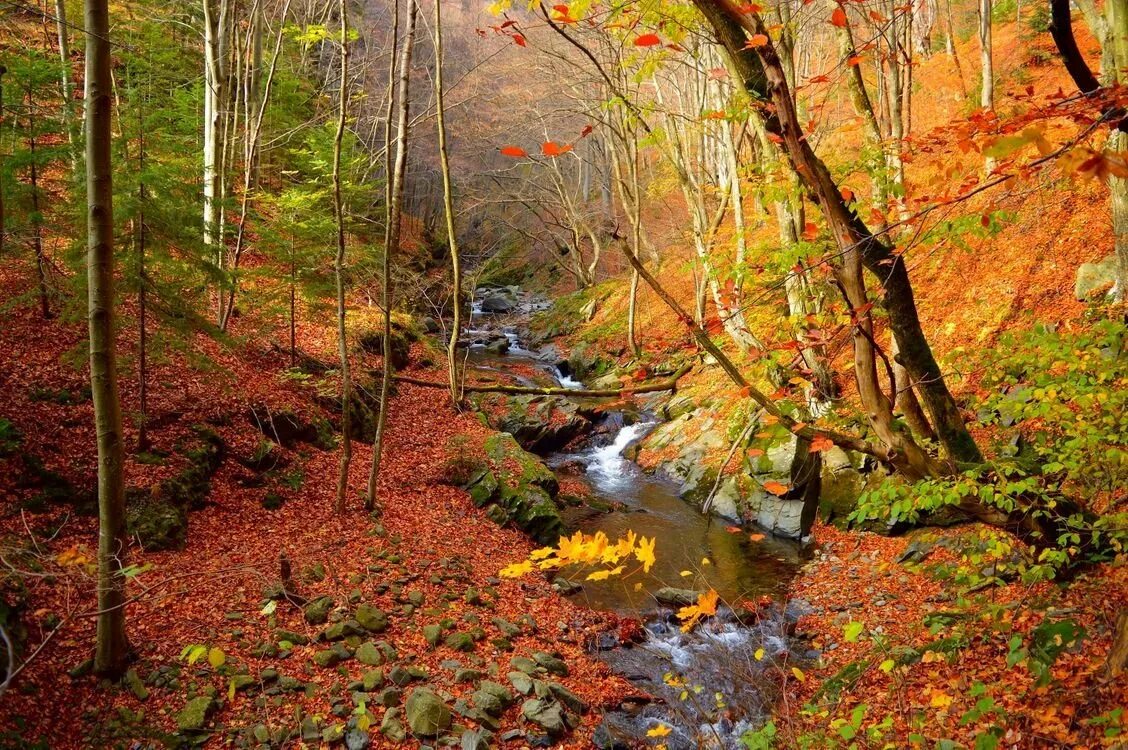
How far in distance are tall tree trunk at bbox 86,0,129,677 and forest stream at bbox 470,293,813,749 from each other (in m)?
4.44

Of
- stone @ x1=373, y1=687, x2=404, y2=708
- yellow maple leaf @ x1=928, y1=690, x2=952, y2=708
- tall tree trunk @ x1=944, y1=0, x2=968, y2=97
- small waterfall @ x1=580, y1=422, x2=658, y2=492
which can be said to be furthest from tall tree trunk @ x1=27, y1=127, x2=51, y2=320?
tall tree trunk @ x1=944, y1=0, x2=968, y2=97

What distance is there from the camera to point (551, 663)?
21.5ft

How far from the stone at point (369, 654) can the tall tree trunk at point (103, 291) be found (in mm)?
2241

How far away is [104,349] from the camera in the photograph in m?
4.25

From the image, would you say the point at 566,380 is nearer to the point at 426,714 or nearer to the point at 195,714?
the point at 426,714

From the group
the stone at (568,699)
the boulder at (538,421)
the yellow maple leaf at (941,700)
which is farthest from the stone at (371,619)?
the boulder at (538,421)

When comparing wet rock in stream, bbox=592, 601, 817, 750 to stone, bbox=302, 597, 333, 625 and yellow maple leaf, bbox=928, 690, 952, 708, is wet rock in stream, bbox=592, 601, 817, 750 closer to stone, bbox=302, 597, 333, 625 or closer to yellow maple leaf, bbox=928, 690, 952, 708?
yellow maple leaf, bbox=928, 690, 952, 708

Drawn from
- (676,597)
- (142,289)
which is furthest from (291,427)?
(676,597)

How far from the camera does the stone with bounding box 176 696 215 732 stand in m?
4.58

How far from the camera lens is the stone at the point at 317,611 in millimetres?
6301

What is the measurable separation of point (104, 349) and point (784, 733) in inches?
236

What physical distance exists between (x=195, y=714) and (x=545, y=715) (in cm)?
288

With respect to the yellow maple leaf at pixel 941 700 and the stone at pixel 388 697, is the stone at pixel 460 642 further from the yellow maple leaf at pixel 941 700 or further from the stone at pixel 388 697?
the yellow maple leaf at pixel 941 700

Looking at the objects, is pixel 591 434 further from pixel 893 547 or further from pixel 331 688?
pixel 331 688
